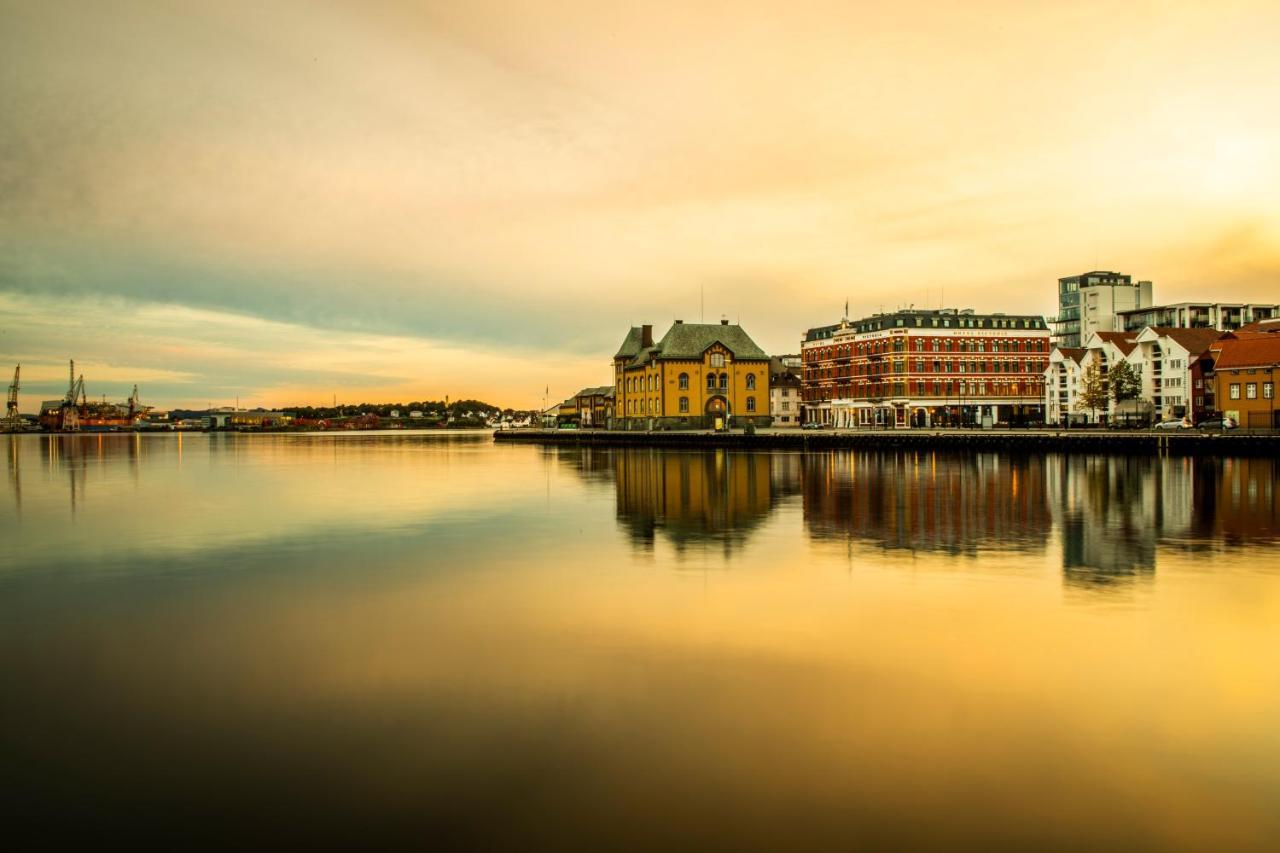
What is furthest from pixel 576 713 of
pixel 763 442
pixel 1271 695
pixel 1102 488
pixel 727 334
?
pixel 727 334

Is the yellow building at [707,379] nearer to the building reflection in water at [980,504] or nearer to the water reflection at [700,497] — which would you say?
the water reflection at [700,497]

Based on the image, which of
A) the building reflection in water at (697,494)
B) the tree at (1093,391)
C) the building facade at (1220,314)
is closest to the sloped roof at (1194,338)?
the tree at (1093,391)

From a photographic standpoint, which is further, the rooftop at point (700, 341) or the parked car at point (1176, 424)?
the rooftop at point (700, 341)

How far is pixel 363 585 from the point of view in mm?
18953

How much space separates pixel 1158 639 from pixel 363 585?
1444cm

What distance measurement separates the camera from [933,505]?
3284cm

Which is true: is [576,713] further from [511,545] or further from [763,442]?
[763,442]

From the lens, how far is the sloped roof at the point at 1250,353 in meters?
67.9

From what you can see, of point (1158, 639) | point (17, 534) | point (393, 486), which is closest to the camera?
point (1158, 639)

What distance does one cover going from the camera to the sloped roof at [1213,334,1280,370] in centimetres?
6788

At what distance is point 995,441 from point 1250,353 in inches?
783

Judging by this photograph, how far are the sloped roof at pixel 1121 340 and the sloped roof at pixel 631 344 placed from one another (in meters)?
56.1

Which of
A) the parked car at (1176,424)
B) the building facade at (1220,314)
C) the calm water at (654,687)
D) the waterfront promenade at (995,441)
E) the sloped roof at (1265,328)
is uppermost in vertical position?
the building facade at (1220,314)

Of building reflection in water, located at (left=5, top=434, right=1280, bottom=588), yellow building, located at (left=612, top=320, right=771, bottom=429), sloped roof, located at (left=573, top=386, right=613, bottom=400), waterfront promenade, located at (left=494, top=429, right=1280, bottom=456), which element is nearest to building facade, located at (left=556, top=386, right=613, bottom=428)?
sloped roof, located at (left=573, top=386, right=613, bottom=400)
